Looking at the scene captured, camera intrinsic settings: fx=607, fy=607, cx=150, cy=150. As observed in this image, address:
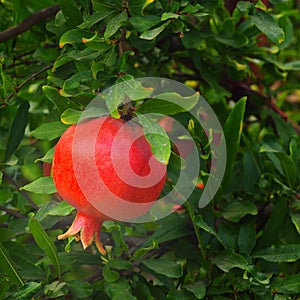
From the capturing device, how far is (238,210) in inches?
41.9

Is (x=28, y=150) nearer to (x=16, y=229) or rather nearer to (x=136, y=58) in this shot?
(x=16, y=229)

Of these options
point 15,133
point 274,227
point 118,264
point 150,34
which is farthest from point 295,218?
point 15,133

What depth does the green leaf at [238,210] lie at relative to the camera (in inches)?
41.1

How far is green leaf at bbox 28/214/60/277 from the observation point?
878mm

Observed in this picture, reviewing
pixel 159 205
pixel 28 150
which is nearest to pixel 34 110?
pixel 28 150

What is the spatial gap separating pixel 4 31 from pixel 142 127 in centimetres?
40

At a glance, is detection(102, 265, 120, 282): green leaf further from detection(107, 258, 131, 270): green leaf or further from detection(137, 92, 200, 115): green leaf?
detection(137, 92, 200, 115): green leaf

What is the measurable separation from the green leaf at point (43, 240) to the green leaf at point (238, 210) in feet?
1.00

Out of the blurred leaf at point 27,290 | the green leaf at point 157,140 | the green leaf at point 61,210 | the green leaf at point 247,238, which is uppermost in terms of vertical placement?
the green leaf at point 157,140

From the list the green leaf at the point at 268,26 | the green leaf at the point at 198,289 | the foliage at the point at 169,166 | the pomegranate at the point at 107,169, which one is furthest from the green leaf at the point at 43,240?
the green leaf at the point at 268,26

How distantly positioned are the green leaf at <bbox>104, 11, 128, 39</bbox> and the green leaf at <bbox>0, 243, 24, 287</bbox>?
0.36 meters

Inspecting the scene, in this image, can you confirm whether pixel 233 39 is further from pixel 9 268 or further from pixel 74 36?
pixel 9 268

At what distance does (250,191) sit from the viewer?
3.81ft

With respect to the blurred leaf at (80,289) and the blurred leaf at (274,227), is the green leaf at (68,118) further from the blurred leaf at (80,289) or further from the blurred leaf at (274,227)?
the blurred leaf at (274,227)
